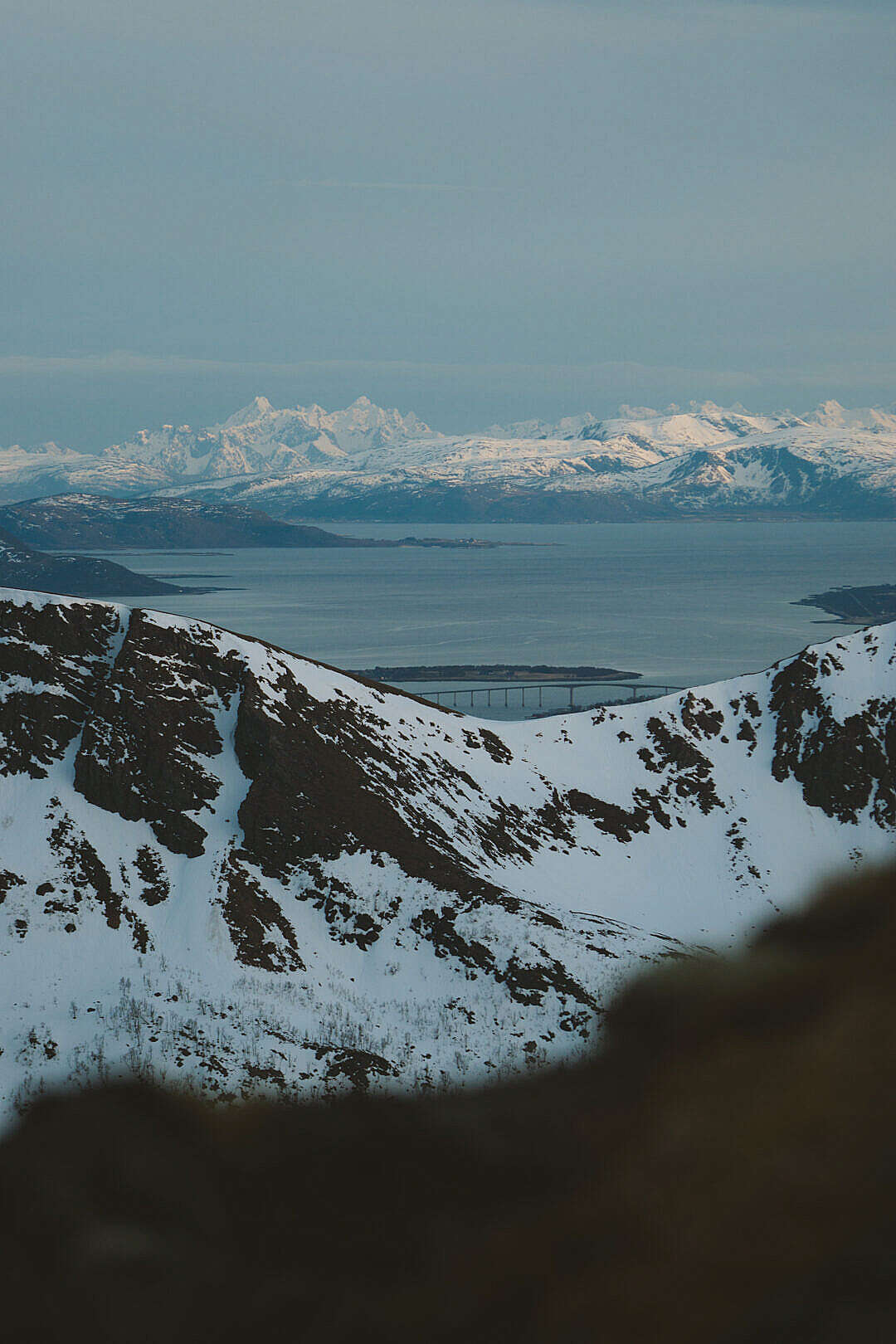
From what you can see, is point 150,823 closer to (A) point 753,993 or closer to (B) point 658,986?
(B) point 658,986

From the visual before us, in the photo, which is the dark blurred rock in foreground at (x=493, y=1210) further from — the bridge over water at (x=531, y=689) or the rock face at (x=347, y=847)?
the bridge over water at (x=531, y=689)

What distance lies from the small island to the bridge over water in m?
3.74

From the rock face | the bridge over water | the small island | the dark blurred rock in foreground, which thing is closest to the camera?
the dark blurred rock in foreground

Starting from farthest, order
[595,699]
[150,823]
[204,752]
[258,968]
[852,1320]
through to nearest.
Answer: [595,699] → [204,752] → [150,823] → [258,968] → [852,1320]

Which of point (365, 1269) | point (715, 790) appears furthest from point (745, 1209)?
point (715, 790)

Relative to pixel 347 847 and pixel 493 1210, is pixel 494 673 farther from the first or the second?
pixel 493 1210

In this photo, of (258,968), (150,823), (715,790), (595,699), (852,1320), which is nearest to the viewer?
(852,1320)

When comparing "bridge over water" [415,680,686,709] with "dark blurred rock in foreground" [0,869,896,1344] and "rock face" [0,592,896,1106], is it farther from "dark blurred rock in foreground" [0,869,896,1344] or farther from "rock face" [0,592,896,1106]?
"dark blurred rock in foreground" [0,869,896,1344]

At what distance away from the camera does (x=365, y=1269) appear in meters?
35.6

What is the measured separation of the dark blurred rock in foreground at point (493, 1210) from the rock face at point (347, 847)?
3.50 meters

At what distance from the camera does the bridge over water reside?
16238 cm

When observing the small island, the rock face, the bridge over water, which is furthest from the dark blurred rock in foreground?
the small island

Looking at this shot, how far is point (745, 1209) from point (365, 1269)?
1329 cm

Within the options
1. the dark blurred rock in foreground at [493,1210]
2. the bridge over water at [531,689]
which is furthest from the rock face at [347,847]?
the bridge over water at [531,689]
